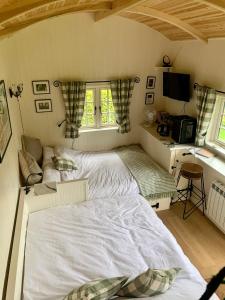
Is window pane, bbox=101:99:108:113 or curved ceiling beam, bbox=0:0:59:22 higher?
curved ceiling beam, bbox=0:0:59:22

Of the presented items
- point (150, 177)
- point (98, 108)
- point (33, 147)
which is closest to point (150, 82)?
point (98, 108)

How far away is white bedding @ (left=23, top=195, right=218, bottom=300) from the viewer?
1.77 m

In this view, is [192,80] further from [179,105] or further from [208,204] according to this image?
[208,204]

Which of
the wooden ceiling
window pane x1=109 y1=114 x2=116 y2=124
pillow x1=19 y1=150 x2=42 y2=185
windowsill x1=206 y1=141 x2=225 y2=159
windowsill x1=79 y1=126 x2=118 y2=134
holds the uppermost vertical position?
the wooden ceiling

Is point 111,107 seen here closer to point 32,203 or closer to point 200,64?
point 200,64

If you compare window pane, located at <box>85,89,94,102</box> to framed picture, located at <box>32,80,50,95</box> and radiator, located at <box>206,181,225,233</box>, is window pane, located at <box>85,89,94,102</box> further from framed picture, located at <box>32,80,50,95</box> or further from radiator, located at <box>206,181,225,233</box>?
radiator, located at <box>206,181,225,233</box>

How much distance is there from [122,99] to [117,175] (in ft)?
4.83

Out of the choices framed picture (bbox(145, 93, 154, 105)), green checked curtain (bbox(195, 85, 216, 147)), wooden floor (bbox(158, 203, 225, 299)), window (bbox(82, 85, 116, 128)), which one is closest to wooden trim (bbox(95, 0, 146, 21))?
window (bbox(82, 85, 116, 128))

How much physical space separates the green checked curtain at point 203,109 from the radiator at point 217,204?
2.45 ft

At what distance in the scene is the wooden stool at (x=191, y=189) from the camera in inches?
120

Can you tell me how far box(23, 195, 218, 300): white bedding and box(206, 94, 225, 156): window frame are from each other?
1.45 meters

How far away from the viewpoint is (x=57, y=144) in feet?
13.7

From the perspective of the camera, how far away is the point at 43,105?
12.6 feet

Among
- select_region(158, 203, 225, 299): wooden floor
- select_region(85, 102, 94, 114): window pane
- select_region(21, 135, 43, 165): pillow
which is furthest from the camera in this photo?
select_region(85, 102, 94, 114): window pane
